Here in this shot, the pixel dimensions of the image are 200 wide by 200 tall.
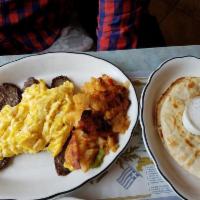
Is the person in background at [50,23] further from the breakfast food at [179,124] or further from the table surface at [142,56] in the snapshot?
the breakfast food at [179,124]

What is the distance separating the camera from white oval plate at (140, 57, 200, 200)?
859 mm

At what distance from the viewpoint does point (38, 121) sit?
967mm

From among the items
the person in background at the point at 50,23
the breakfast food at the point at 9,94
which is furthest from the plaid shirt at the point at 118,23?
the breakfast food at the point at 9,94

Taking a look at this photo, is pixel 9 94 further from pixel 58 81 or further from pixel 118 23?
pixel 118 23

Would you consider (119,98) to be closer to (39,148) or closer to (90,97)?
(90,97)

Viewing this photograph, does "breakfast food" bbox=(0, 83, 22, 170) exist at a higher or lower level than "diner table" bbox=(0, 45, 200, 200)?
higher

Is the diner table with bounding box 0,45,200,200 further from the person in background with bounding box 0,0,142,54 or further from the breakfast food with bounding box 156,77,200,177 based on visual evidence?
the person in background with bounding box 0,0,142,54

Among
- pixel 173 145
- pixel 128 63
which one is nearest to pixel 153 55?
pixel 128 63

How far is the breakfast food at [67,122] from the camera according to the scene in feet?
3.00

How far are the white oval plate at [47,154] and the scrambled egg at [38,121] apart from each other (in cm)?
3

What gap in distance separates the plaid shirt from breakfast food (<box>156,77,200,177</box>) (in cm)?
34

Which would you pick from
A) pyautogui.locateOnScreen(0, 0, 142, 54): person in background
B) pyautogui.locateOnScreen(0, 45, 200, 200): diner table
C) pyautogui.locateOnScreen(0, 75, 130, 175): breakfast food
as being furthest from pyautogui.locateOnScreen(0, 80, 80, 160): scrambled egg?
pyautogui.locateOnScreen(0, 0, 142, 54): person in background

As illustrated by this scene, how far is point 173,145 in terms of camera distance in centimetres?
89

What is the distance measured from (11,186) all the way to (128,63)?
0.50 metres
